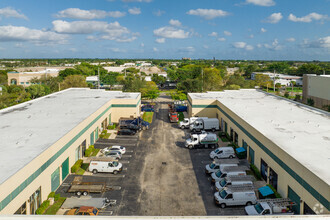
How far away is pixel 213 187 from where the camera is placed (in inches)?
912

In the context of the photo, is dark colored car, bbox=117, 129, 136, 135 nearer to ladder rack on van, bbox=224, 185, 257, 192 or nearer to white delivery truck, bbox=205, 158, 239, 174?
white delivery truck, bbox=205, 158, 239, 174

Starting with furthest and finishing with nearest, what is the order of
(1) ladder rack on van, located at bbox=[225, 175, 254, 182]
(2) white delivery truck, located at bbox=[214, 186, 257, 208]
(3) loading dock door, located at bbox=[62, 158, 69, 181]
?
(3) loading dock door, located at bbox=[62, 158, 69, 181], (1) ladder rack on van, located at bbox=[225, 175, 254, 182], (2) white delivery truck, located at bbox=[214, 186, 257, 208]

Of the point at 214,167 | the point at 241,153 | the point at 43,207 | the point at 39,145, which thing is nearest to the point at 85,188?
the point at 43,207

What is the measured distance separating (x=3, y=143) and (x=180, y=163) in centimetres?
1807

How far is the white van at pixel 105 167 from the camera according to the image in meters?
26.0

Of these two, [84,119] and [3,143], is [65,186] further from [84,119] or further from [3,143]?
[84,119]

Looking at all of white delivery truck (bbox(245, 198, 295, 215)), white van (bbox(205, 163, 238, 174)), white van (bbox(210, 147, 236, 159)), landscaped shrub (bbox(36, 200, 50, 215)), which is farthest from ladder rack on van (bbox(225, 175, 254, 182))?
landscaped shrub (bbox(36, 200, 50, 215))

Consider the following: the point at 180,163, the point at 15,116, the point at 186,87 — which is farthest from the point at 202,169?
the point at 186,87

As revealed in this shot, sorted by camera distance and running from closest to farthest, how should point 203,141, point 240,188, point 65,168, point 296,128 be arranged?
point 240,188, point 65,168, point 296,128, point 203,141

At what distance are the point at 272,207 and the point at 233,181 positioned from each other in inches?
170

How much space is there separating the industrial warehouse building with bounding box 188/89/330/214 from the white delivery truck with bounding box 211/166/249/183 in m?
2.36

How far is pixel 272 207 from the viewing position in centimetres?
1778

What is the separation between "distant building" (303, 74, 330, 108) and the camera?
55438 mm

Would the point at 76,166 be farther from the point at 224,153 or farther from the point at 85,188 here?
the point at 224,153
